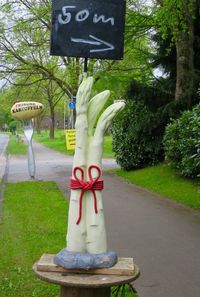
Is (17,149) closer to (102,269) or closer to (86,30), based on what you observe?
(86,30)

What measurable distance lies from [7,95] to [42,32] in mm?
10557

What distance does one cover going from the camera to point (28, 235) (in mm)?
7984

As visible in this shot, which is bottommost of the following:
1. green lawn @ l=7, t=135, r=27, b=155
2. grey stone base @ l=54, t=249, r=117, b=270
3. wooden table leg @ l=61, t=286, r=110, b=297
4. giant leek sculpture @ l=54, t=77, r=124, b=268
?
green lawn @ l=7, t=135, r=27, b=155

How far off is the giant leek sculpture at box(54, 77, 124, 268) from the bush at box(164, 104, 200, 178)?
758cm

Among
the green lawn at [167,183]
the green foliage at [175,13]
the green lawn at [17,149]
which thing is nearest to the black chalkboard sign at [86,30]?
the green lawn at [167,183]

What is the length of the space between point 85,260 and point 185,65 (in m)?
12.6

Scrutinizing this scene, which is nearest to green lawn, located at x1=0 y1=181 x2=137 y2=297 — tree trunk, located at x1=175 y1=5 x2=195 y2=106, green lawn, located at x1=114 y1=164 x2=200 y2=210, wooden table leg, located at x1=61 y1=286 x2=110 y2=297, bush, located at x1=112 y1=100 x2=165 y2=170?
wooden table leg, located at x1=61 y1=286 x2=110 y2=297

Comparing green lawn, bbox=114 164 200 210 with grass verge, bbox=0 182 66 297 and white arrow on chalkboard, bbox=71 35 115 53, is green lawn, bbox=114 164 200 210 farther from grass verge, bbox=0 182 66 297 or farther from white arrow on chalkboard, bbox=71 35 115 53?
white arrow on chalkboard, bbox=71 35 115 53

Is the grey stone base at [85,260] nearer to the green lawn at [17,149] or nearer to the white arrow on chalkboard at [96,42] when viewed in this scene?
the white arrow on chalkboard at [96,42]

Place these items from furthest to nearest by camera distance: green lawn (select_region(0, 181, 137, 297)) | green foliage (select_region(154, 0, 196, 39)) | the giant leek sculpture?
green foliage (select_region(154, 0, 196, 39)) → green lawn (select_region(0, 181, 137, 297)) → the giant leek sculpture

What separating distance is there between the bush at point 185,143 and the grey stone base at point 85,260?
788 centimetres

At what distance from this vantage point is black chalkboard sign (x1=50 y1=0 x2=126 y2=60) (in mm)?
4059

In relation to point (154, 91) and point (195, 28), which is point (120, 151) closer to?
point (154, 91)

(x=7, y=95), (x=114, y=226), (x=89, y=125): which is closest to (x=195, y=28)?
(x=114, y=226)
